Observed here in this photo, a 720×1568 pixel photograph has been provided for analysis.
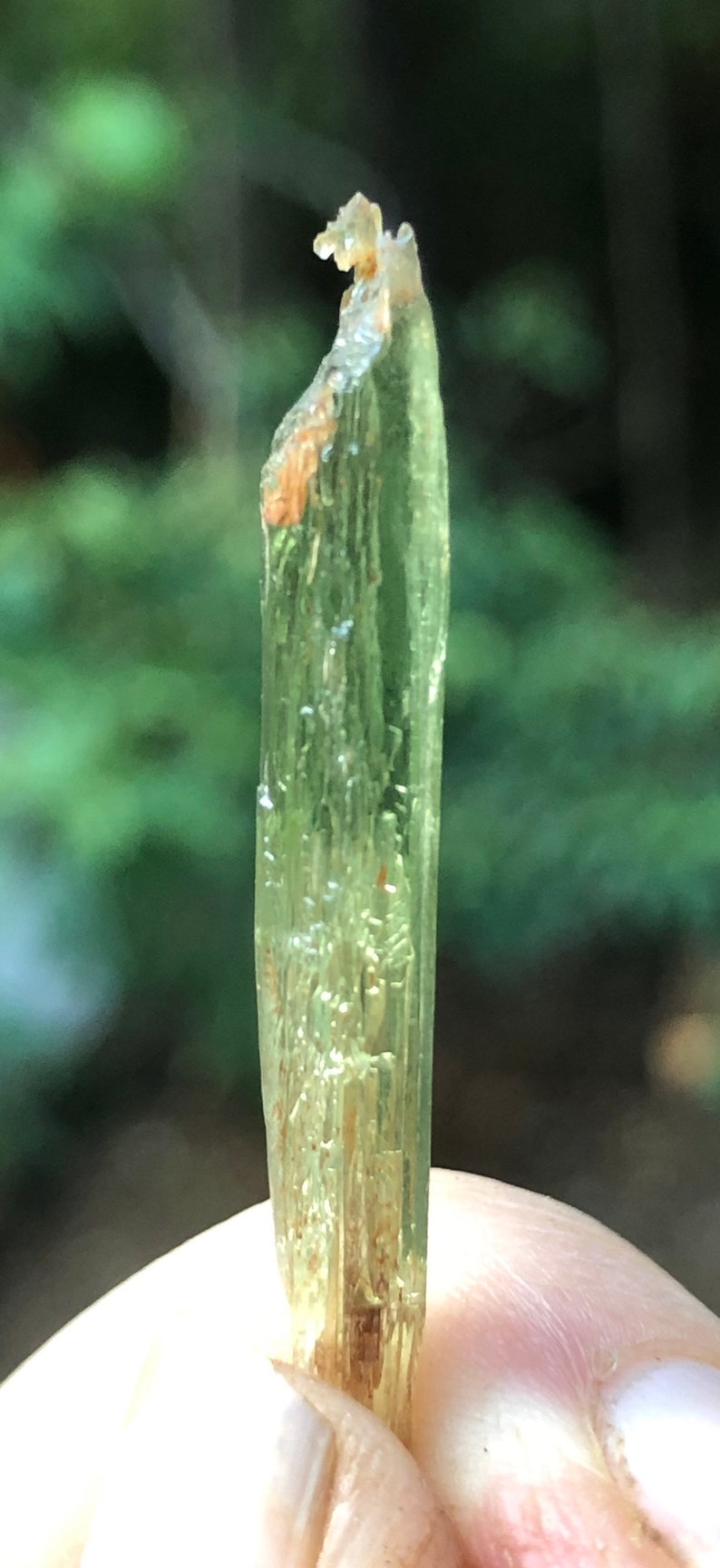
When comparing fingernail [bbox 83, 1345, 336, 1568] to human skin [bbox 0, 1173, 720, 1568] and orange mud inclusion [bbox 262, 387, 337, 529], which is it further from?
orange mud inclusion [bbox 262, 387, 337, 529]

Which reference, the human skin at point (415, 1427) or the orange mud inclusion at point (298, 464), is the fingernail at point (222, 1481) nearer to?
the human skin at point (415, 1427)

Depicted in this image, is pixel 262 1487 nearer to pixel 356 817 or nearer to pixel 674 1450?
pixel 674 1450

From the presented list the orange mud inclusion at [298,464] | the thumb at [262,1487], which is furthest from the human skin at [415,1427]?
the orange mud inclusion at [298,464]

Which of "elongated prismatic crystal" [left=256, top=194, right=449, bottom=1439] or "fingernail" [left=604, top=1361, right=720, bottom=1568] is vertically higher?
"elongated prismatic crystal" [left=256, top=194, right=449, bottom=1439]

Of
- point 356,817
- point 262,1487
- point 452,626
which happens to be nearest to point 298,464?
point 356,817

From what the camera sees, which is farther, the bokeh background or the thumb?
the bokeh background

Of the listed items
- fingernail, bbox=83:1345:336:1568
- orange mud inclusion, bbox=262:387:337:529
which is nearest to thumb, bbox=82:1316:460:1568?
fingernail, bbox=83:1345:336:1568
